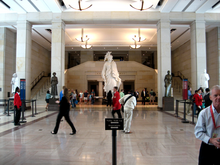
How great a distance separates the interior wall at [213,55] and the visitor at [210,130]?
1865 centimetres

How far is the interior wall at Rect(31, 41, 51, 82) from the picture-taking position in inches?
976

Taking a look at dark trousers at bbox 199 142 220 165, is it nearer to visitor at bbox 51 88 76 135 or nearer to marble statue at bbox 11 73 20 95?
visitor at bbox 51 88 76 135

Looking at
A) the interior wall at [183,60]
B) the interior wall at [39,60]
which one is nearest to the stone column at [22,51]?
the interior wall at [39,60]

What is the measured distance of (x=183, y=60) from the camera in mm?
26031

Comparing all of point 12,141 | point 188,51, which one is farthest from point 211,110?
point 188,51

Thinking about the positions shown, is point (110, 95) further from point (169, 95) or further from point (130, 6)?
point (130, 6)

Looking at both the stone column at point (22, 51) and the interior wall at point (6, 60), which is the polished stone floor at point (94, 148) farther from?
the interior wall at point (6, 60)

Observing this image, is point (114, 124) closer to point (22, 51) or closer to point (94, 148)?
point (94, 148)

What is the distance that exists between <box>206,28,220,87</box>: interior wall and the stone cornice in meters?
3.61

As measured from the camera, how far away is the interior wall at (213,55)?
18406 mm

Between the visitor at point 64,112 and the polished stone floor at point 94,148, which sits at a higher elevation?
the visitor at point 64,112

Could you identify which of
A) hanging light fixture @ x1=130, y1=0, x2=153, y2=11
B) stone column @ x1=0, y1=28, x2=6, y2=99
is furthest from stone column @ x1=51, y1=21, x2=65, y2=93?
stone column @ x1=0, y1=28, x2=6, y2=99

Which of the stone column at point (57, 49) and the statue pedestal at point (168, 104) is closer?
the statue pedestal at point (168, 104)

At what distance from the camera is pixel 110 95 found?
1444 cm
